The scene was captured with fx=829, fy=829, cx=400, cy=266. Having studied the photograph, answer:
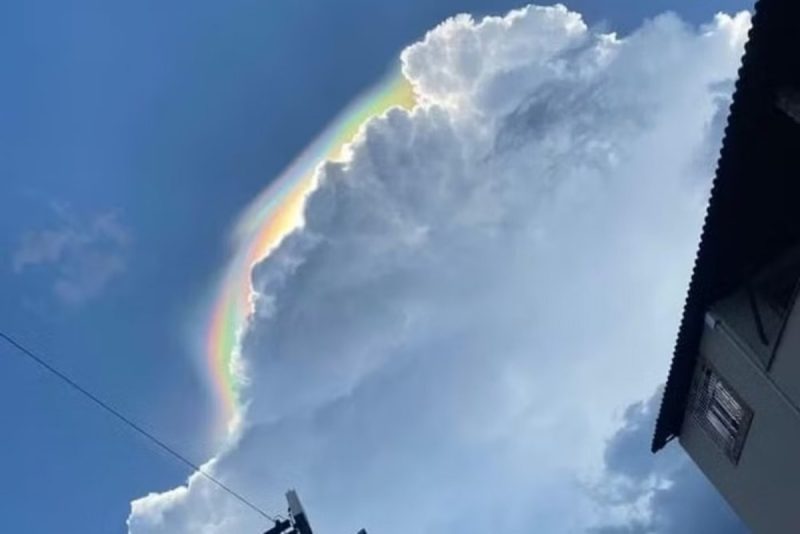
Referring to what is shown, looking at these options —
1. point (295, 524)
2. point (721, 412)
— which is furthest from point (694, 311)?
point (295, 524)

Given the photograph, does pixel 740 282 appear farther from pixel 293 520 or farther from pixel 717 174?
pixel 293 520

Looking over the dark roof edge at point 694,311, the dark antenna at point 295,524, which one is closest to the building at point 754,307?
the dark roof edge at point 694,311

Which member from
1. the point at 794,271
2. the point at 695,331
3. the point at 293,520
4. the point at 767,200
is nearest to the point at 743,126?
the point at 767,200

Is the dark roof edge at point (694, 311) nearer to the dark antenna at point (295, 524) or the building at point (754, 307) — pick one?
the building at point (754, 307)

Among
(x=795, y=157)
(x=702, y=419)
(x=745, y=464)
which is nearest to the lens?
(x=795, y=157)

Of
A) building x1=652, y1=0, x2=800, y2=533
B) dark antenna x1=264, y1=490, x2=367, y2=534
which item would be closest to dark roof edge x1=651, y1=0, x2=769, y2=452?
building x1=652, y1=0, x2=800, y2=533

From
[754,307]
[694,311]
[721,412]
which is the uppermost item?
[694,311]

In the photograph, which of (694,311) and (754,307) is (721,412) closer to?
(694,311)
